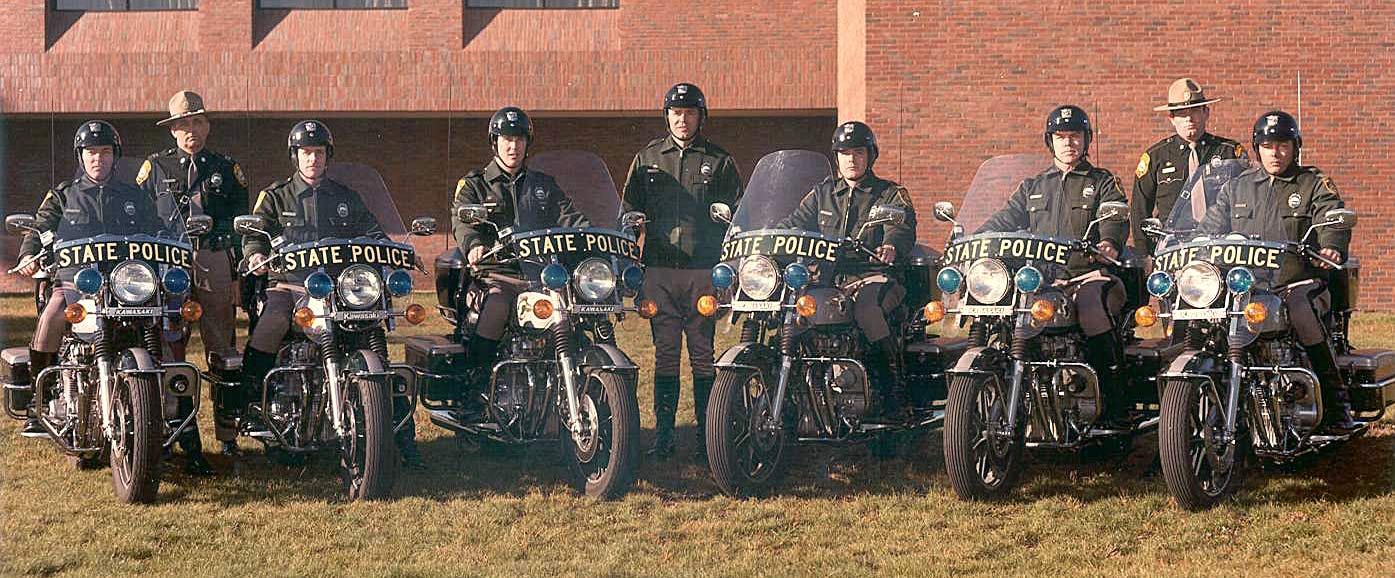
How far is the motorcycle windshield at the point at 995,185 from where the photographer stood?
288 inches

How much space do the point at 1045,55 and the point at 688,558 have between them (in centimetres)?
1179

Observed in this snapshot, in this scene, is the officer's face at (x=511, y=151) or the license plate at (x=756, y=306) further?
the officer's face at (x=511, y=151)

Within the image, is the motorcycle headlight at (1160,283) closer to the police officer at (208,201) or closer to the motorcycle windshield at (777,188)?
the motorcycle windshield at (777,188)

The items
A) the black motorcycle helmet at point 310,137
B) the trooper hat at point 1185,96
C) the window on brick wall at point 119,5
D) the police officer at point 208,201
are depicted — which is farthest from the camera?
the window on brick wall at point 119,5

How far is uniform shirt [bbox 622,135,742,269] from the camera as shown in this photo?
780 cm

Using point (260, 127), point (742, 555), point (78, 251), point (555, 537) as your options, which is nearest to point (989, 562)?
point (742, 555)

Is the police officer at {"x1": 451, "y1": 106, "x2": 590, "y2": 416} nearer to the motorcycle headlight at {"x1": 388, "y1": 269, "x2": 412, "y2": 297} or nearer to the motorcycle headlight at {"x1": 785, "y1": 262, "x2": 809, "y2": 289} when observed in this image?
the motorcycle headlight at {"x1": 388, "y1": 269, "x2": 412, "y2": 297}

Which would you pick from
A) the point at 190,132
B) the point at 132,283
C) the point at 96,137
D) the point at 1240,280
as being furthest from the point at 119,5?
the point at 1240,280

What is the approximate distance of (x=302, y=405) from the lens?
6.82 m

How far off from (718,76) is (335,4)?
5.61m

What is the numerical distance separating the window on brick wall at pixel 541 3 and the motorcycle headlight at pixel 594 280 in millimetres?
15427

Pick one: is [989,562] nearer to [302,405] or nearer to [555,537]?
[555,537]

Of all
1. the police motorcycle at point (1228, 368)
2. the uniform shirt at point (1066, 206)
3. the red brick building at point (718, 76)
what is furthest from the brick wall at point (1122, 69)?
the police motorcycle at point (1228, 368)

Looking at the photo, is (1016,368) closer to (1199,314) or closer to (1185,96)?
(1199,314)
